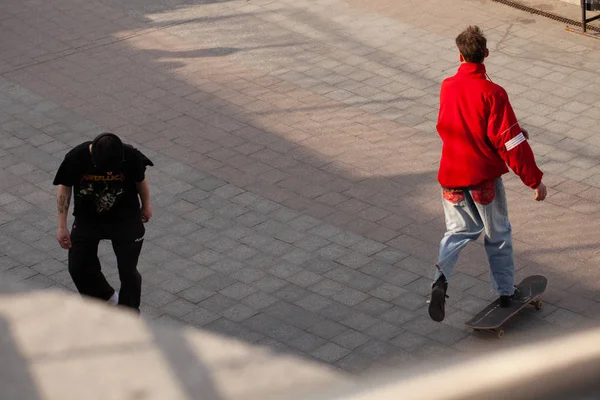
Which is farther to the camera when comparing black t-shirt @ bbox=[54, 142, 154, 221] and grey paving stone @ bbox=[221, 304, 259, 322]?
grey paving stone @ bbox=[221, 304, 259, 322]

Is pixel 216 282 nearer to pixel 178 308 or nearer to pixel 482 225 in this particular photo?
pixel 178 308

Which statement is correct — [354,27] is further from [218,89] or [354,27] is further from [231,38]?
[218,89]

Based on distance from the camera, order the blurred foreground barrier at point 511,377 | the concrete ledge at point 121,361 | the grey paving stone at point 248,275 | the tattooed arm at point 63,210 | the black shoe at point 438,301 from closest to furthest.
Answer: the blurred foreground barrier at point 511,377 < the concrete ledge at point 121,361 < the tattooed arm at point 63,210 < the black shoe at point 438,301 < the grey paving stone at point 248,275

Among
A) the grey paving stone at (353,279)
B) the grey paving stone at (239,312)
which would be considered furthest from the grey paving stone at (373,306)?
the grey paving stone at (239,312)

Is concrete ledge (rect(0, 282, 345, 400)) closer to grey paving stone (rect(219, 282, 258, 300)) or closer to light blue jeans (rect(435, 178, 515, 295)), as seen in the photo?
light blue jeans (rect(435, 178, 515, 295))

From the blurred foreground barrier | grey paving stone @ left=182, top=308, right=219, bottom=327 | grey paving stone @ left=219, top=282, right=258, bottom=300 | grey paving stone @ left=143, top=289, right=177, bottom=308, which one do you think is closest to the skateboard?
grey paving stone @ left=219, top=282, right=258, bottom=300

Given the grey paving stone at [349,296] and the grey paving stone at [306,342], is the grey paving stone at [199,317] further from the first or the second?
the grey paving stone at [349,296]

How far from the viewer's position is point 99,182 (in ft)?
19.2

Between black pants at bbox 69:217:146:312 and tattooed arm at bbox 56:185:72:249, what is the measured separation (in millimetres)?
43

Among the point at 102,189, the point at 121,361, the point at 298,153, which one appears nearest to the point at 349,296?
the point at 102,189

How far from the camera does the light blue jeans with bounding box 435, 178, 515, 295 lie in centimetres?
605

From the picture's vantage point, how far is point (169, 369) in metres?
1.40

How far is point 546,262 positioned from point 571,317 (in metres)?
0.84

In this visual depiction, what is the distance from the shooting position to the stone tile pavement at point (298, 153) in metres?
6.80
